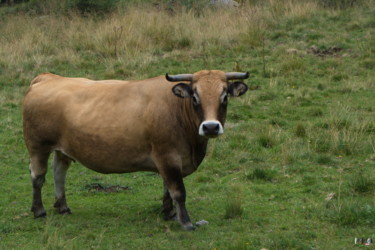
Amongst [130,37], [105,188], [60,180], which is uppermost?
[130,37]

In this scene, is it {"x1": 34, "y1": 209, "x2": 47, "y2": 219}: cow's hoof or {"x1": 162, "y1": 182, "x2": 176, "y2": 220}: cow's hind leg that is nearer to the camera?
{"x1": 162, "y1": 182, "x2": 176, "y2": 220}: cow's hind leg

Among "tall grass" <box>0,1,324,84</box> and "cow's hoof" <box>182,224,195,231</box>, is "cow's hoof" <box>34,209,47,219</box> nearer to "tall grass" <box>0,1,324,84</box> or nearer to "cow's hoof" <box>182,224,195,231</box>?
"cow's hoof" <box>182,224,195,231</box>

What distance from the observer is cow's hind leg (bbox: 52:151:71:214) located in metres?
8.63

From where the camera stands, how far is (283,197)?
888cm

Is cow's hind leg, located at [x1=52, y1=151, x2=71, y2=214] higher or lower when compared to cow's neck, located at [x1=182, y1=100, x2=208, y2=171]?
lower

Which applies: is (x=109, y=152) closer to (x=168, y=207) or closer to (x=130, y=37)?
(x=168, y=207)

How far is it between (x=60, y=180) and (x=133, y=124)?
1540 mm

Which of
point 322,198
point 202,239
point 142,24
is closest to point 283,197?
point 322,198

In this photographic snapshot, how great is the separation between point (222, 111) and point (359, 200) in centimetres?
234

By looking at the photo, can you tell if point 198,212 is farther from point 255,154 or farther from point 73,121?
point 255,154

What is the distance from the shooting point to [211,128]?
709 centimetres

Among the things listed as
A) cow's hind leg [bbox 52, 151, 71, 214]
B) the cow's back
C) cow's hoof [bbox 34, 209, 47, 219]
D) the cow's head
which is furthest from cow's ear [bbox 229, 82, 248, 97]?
cow's hoof [bbox 34, 209, 47, 219]

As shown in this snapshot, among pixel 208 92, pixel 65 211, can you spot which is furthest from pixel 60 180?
pixel 208 92

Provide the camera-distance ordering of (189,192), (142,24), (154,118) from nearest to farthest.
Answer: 1. (154,118)
2. (189,192)
3. (142,24)
